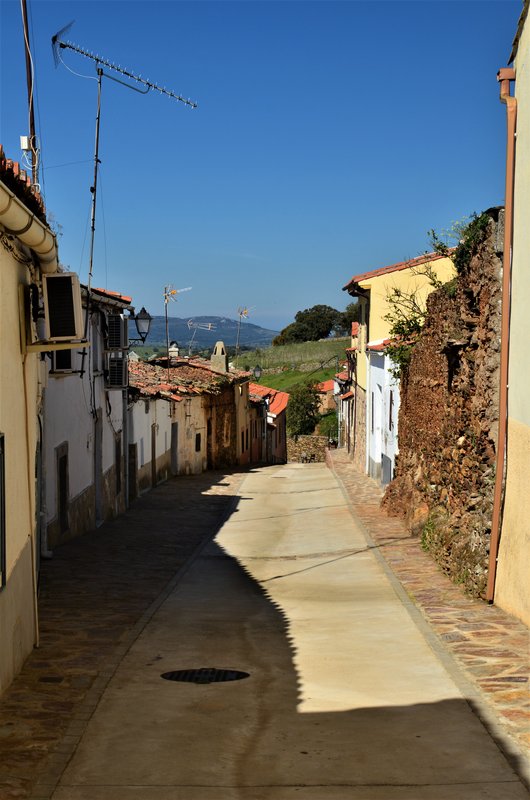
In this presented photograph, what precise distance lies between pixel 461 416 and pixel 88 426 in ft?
32.1

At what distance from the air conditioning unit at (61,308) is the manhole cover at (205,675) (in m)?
3.39

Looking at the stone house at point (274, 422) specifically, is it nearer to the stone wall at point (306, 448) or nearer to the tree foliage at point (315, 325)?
the stone wall at point (306, 448)

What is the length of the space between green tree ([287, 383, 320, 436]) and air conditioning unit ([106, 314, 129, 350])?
142 feet

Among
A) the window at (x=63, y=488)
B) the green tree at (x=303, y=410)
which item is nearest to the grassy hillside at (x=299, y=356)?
the green tree at (x=303, y=410)

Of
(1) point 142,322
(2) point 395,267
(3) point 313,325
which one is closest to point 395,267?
(2) point 395,267

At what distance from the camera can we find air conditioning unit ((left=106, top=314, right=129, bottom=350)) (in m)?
22.6

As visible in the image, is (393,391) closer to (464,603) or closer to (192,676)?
(464,603)

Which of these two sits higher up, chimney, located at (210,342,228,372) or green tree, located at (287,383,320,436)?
chimney, located at (210,342,228,372)

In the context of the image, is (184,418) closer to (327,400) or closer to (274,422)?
(274,422)

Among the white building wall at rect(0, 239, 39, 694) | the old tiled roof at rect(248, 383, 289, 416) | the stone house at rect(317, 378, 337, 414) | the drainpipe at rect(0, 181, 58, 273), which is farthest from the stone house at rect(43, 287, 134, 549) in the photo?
the stone house at rect(317, 378, 337, 414)

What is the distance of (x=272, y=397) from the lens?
59906mm

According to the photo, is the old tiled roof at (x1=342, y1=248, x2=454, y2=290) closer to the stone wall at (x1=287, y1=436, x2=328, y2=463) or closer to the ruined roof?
the ruined roof

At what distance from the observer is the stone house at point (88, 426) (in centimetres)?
1694

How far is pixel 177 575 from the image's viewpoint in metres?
15.0
